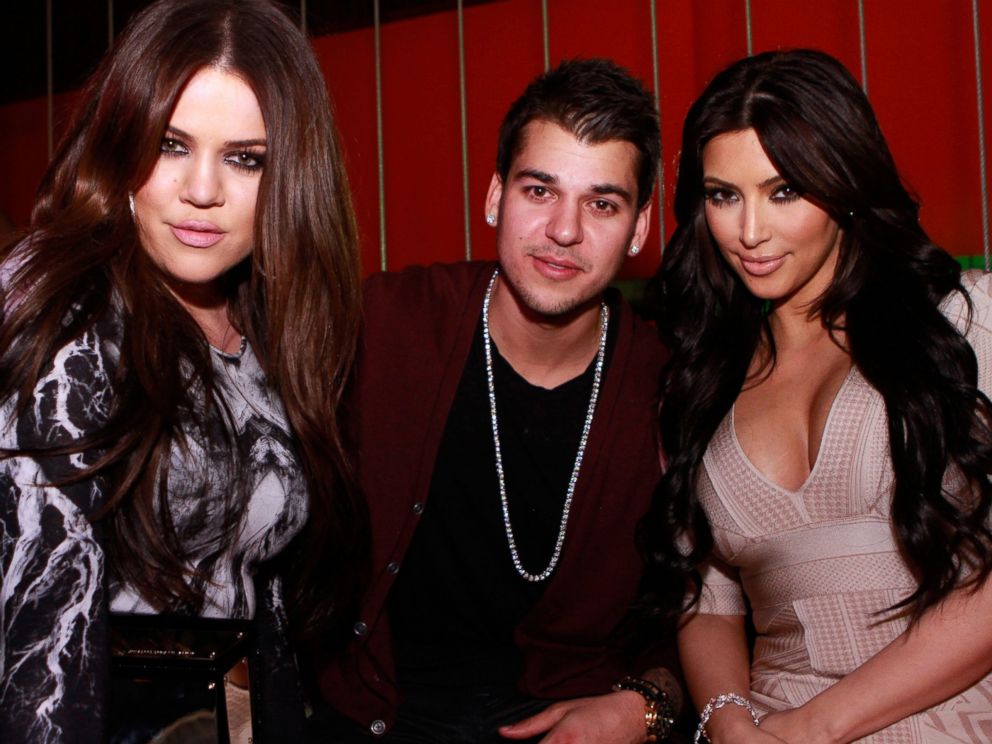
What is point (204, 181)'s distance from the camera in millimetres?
1737

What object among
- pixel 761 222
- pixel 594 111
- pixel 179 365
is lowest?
pixel 179 365

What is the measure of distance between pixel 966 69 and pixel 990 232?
57 cm

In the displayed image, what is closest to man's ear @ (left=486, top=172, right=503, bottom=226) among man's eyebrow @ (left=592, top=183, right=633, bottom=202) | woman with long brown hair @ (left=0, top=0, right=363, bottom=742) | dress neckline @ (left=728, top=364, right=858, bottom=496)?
man's eyebrow @ (left=592, top=183, right=633, bottom=202)

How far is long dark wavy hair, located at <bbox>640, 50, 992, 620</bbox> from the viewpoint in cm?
191

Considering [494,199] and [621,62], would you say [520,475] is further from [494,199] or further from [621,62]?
[621,62]

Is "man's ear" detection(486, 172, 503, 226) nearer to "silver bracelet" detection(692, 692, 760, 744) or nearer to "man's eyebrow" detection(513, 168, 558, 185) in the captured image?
"man's eyebrow" detection(513, 168, 558, 185)

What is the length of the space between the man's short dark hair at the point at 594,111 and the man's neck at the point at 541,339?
0.30 metres

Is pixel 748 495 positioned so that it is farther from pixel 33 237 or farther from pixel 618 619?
pixel 33 237

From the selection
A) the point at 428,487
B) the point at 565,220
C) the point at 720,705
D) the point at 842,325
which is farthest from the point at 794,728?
the point at 565,220

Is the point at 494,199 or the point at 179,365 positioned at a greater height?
the point at 494,199

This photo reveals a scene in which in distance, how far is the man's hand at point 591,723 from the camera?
223 centimetres

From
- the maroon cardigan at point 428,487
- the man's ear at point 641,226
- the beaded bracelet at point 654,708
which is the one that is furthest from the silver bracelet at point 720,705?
the man's ear at point 641,226

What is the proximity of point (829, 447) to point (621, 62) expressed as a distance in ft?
8.63

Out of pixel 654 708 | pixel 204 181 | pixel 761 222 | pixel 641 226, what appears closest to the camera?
pixel 204 181
